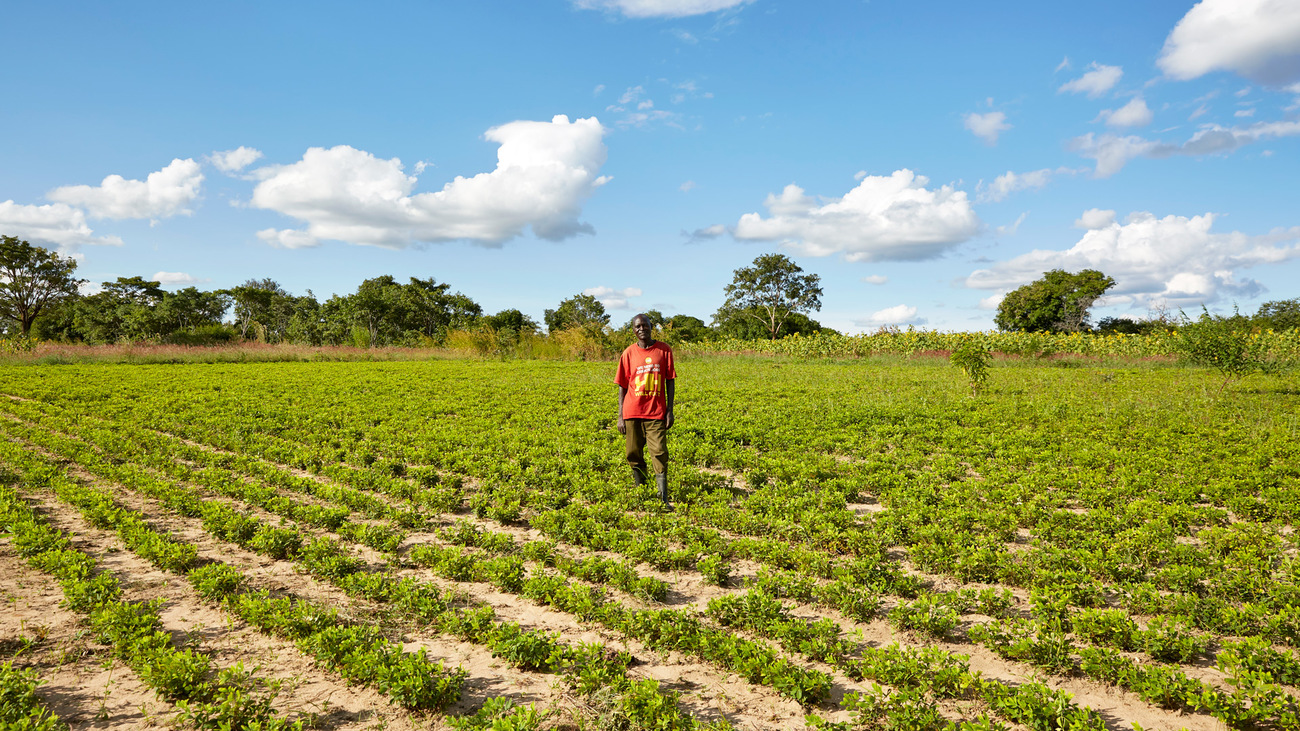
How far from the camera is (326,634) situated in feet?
14.3

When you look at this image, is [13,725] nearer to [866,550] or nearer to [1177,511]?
[866,550]

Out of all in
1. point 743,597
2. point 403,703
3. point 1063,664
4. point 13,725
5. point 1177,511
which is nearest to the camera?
point 13,725

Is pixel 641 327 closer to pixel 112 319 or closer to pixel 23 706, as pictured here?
pixel 23 706

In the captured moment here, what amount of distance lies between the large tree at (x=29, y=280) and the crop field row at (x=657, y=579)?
169 ft

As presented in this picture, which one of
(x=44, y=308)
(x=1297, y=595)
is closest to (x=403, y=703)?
(x=1297, y=595)

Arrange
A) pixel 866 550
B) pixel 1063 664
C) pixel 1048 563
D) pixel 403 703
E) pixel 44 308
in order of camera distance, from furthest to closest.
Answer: pixel 44 308 → pixel 866 550 → pixel 1048 563 → pixel 1063 664 → pixel 403 703

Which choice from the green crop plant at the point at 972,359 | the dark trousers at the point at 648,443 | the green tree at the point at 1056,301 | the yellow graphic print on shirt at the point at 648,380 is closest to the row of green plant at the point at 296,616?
the dark trousers at the point at 648,443

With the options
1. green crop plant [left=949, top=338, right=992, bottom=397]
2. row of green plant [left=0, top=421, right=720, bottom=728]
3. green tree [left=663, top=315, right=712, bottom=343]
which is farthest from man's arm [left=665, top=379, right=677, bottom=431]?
green tree [left=663, top=315, right=712, bottom=343]

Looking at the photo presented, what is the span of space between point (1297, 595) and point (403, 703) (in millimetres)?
7073

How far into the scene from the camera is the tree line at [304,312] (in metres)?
48.3

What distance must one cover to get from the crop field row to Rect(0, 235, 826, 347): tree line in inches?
1165

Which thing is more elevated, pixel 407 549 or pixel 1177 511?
pixel 1177 511

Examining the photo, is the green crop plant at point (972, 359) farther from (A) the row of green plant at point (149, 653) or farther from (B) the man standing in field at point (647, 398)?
(A) the row of green plant at point (149, 653)

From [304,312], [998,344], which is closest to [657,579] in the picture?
[998,344]
